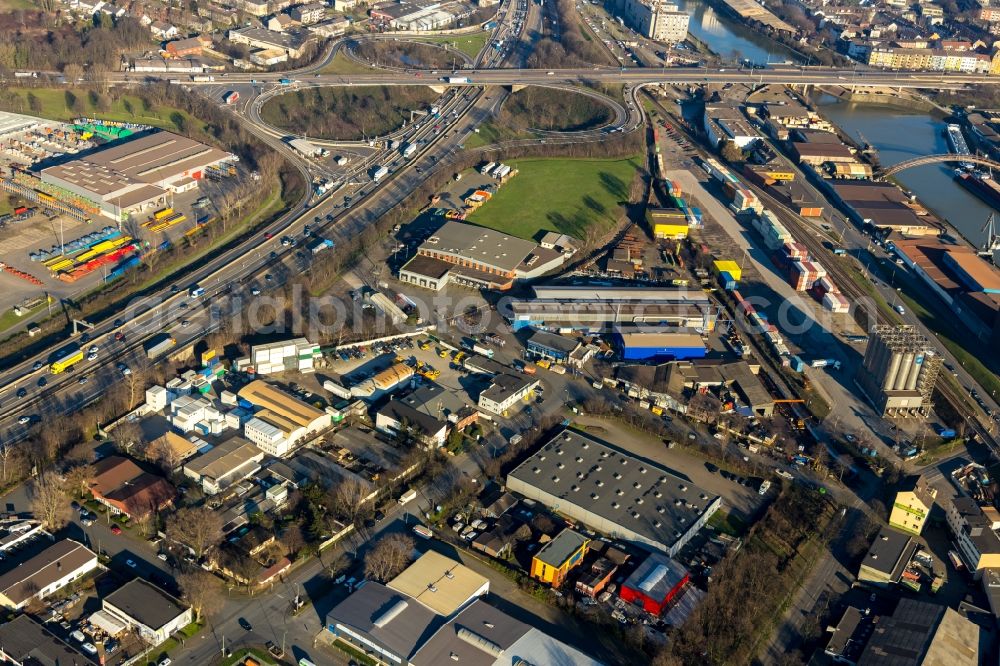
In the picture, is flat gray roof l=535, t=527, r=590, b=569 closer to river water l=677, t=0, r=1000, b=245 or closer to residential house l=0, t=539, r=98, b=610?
residential house l=0, t=539, r=98, b=610

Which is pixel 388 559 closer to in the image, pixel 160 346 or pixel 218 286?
pixel 160 346

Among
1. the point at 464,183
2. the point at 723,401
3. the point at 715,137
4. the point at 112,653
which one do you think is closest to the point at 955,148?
the point at 715,137

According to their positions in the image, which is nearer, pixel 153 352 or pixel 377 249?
pixel 153 352

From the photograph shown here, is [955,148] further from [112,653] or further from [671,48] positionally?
[112,653]

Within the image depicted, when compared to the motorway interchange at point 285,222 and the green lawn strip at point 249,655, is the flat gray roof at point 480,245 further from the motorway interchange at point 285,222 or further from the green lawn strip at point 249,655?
the green lawn strip at point 249,655

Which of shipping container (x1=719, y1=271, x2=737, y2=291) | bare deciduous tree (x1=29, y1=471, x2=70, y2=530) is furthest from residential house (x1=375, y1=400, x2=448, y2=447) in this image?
shipping container (x1=719, y1=271, x2=737, y2=291)

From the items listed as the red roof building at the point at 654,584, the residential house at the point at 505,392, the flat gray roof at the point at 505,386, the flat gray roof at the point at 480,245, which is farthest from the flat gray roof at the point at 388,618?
the flat gray roof at the point at 480,245
